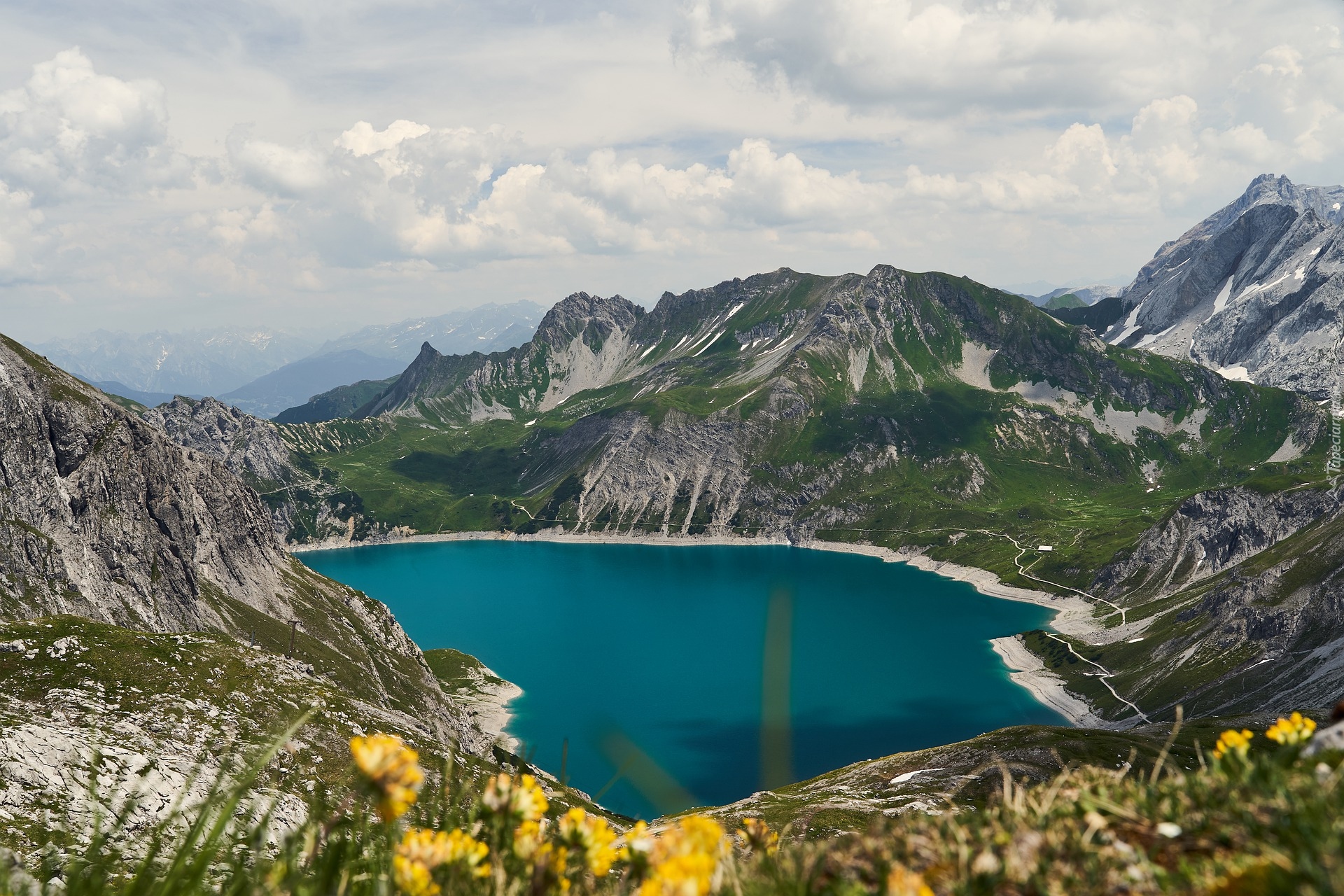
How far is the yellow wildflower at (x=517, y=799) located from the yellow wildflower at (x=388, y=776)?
105cm

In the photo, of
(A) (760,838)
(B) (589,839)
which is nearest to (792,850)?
(A) (760,838)

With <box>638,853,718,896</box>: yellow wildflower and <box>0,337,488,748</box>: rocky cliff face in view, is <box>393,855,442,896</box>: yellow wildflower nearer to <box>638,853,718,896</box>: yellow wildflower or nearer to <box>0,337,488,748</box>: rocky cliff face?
<box>638,853,718,896</box>: yellow wildflower

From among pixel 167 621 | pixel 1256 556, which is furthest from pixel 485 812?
pixel 1256 556

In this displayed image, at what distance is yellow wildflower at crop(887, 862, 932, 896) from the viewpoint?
393cm

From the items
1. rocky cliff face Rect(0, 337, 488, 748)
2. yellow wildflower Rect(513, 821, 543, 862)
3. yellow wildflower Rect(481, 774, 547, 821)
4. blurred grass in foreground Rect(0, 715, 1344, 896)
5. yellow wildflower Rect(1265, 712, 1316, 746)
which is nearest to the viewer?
blurred grass in foreground Rect(0, 715, 1344, 896)

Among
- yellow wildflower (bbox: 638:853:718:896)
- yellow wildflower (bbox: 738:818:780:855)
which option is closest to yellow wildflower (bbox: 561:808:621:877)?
yellow wildflower (bbox: 738:818:780:855)

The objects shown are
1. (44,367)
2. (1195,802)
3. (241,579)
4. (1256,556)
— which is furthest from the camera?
(1256,556)

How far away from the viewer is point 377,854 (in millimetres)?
5078

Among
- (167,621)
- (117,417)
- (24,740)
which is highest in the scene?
(117,417)

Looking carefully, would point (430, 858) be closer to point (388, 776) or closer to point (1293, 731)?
point (388, 776)

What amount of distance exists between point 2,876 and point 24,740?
160 ft

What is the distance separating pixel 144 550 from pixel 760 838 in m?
132

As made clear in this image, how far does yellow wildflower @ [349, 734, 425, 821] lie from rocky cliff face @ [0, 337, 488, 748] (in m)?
91.1

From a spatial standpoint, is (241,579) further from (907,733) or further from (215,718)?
(907,733)
